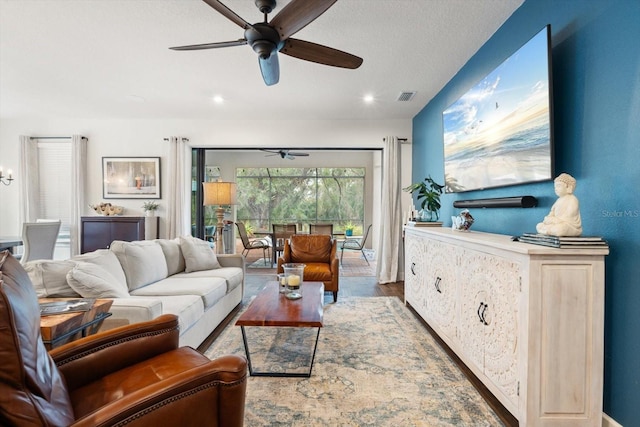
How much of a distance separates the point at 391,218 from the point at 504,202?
8.93ft

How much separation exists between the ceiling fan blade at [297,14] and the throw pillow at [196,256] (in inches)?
99.1

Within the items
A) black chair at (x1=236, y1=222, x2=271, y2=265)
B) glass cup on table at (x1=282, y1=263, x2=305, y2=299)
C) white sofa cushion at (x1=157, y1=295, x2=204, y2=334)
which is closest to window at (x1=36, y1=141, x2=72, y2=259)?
black chair at (x1=236, y1=222, x2=271, y2=265)

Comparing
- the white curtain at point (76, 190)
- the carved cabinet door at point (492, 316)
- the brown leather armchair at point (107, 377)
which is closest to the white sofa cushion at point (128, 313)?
the brown leather armchair at point (107, 377)

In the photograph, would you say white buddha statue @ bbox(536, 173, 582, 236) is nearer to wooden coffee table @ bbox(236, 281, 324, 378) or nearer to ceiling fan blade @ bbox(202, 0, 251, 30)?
wooden coffee table @ bbox(236, 281, 324, 378)

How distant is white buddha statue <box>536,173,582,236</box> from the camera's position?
1596 millimetres

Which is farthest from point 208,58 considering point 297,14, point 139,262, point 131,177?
point 131,177

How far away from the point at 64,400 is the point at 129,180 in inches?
200

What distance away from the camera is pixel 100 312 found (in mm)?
1749

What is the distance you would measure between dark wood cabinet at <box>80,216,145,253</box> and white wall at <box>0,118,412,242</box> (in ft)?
1.40

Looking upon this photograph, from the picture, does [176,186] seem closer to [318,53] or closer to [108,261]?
[108,261]

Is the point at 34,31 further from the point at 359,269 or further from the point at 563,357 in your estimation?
the point at 359,269

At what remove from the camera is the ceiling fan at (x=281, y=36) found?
1.77 metres

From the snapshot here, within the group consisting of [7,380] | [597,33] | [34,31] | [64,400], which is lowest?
[64,400]

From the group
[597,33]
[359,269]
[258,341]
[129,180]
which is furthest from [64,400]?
[359,269]
